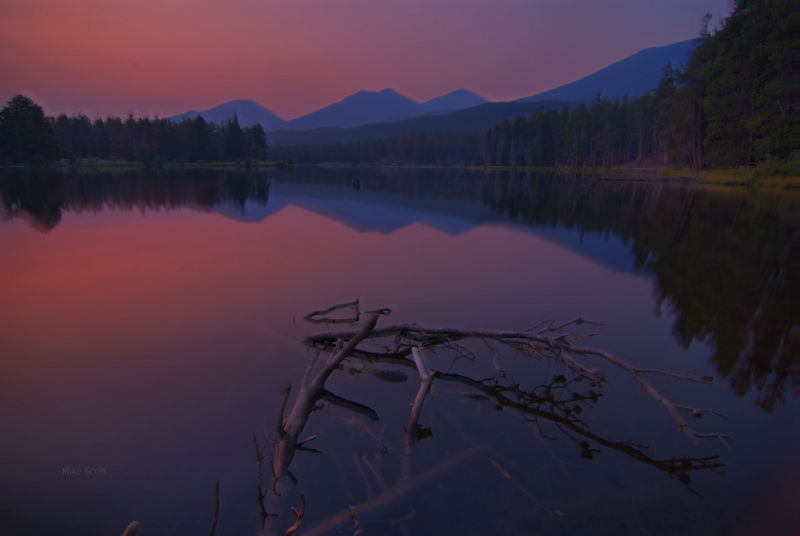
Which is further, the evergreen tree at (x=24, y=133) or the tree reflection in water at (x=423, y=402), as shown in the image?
Answer: the evergreen tree at (x=24, y=133)

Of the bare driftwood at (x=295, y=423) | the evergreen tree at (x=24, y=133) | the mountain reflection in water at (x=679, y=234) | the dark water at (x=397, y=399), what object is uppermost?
the evergreen tree at (x=24, y=133)

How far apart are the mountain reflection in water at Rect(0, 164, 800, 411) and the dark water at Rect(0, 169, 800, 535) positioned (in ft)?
0.49

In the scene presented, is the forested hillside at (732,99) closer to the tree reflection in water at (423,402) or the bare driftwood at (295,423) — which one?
the tree reflection in water at (423,402)

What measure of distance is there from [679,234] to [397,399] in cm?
2430

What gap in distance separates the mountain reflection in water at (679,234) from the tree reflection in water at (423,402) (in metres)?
3.10

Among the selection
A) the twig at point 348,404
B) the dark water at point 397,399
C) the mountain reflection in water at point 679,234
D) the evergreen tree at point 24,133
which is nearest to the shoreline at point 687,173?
the evergreen tree at point 24,133

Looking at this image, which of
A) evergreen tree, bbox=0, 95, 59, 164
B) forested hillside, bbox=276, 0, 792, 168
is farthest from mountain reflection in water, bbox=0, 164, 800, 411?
evergreen tree, bbox=0, 95, 59, 164

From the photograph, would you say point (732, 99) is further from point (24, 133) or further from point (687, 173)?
point (24, 133)

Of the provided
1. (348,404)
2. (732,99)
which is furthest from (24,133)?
(732,99)

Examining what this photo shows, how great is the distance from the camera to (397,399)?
24.6 ft

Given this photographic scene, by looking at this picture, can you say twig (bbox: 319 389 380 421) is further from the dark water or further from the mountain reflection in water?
the mountain reflection in water

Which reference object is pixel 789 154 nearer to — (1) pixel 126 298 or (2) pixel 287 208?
(2) pixel 287 208

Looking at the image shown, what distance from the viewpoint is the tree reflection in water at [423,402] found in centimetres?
520

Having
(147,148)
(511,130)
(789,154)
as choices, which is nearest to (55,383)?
(789,154)
